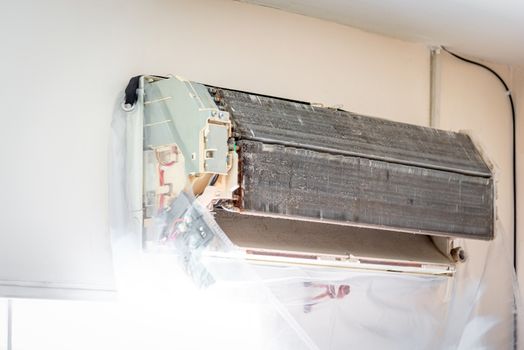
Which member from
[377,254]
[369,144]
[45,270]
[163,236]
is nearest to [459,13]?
[369,144]

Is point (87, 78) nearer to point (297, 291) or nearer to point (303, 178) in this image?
point (303, 178)

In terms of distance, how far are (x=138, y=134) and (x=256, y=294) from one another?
18.5 inches

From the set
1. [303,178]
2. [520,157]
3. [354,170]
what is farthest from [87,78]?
[520,157]

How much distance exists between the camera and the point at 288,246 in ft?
6.57

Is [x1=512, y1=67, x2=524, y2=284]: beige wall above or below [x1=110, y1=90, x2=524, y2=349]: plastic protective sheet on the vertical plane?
above

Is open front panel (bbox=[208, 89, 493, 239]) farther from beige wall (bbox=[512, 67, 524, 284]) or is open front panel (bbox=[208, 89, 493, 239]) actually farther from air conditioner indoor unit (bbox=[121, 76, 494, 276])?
beige wall (bbox=[512, 67, 524, 284])

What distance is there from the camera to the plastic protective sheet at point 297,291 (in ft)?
5.99

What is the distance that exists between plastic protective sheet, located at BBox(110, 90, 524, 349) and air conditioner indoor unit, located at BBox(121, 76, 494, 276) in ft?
0.10

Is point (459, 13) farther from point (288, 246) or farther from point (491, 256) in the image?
point (288, 246)

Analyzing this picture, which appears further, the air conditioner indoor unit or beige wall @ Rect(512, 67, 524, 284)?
beige wall @ Rect(512, 67, 524, 284)

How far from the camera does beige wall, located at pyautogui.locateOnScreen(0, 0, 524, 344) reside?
6.11 ft

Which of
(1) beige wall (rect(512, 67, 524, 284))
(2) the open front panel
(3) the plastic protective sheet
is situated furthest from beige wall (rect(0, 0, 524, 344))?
(1) beige wall (rect(512, 67, 524, 284))

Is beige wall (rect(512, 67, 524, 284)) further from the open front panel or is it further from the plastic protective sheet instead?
the open front panel

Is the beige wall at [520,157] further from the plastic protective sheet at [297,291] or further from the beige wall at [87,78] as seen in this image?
the beige wall at [87,78]
